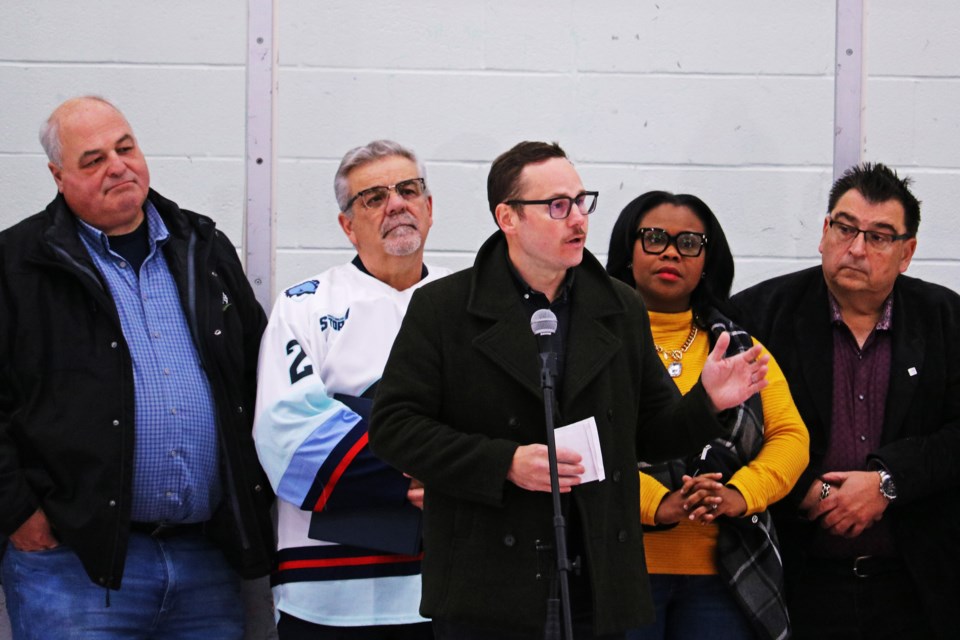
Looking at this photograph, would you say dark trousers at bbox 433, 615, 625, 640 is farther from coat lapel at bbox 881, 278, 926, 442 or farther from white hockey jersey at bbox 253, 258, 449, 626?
coat lapel at bbox 881, 278, 926, 442

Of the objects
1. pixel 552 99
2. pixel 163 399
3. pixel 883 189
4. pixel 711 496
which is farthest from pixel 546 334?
pixel 552 99

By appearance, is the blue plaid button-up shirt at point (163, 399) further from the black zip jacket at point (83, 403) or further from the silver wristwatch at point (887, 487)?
the silver wristwatch at point (887, 487)

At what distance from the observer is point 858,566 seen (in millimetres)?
3221

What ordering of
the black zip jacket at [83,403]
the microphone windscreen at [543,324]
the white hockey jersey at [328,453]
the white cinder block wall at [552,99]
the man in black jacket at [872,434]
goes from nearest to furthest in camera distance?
the microphone windscreen at [543,324] → the black zip jacket at [83,403] → the white hockey jersey at [328,453] → the man in black jacket at [872,434] → the white cinder block wall at [552,99]

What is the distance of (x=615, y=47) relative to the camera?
12.7 ft

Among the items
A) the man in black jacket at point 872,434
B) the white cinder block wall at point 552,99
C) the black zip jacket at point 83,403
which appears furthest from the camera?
the white cinder block wall at point 552,99

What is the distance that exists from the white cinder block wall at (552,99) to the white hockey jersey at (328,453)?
0.59 meters

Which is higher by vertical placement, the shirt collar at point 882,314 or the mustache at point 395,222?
the mustache at point 395,222

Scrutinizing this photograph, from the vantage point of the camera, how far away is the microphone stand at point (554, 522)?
219 centimetres

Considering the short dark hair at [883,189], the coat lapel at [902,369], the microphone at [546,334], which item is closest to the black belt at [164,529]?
the microphone at [546,334]

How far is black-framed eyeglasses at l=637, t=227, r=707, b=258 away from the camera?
3314mm

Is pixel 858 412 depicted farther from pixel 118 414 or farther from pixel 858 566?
pixel 118 414

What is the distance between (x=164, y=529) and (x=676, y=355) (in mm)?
1370

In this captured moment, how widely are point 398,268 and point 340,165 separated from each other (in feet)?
→ 1.31
